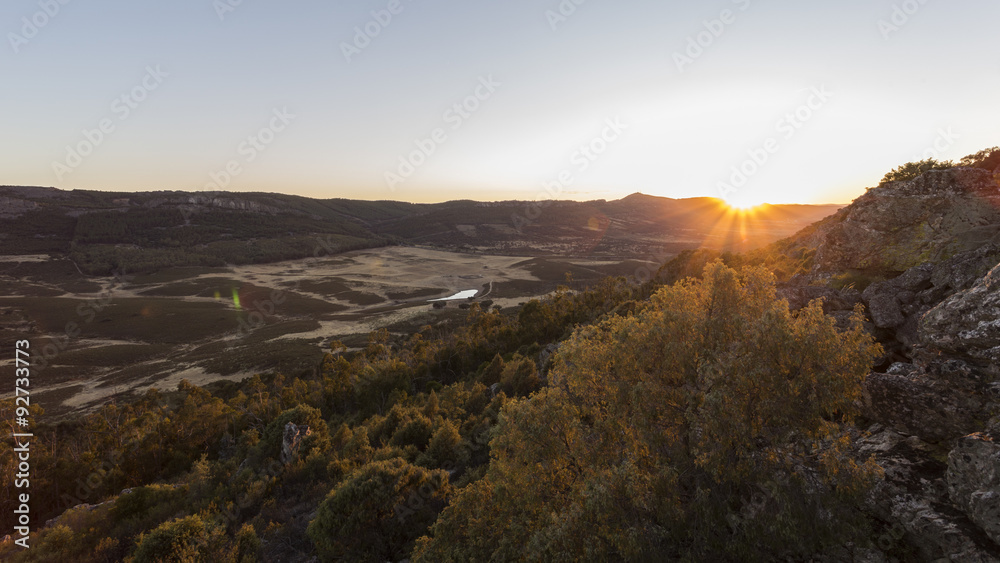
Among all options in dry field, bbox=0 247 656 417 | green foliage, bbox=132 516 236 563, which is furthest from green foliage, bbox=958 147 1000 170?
dry field, bbox=0 247 656 417

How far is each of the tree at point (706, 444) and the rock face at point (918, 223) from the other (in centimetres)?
1697

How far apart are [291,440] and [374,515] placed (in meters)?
17.6

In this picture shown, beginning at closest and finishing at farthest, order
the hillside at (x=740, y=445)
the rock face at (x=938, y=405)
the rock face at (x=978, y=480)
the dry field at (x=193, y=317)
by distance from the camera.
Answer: the rock face at (x=978, y=480) < the rock face at (x=938, y=405) < the hillside at (x=740, y=445) < the dry field at (x=193, y=317)

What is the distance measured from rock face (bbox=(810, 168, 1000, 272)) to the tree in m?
17.0

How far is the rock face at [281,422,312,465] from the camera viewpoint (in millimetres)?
35062

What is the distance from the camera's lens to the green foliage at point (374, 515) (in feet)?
73.2

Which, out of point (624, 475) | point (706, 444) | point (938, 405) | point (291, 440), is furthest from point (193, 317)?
point (938, 405)

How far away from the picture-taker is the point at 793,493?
1126cm

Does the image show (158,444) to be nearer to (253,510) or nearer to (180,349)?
(253,510)

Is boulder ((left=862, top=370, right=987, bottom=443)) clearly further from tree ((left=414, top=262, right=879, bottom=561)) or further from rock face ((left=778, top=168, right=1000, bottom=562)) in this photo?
tree ((left=414, top=262, right=879, bottom=561))

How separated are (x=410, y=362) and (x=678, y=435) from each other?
59.3m

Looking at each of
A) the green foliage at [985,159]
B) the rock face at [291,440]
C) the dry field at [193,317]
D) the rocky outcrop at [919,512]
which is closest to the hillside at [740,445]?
the rocky outcrop at [919,512]

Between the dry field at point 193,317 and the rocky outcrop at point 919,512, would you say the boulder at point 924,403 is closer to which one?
the rocky outcrop at point 919,512

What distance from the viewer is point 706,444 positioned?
38.9 ft
